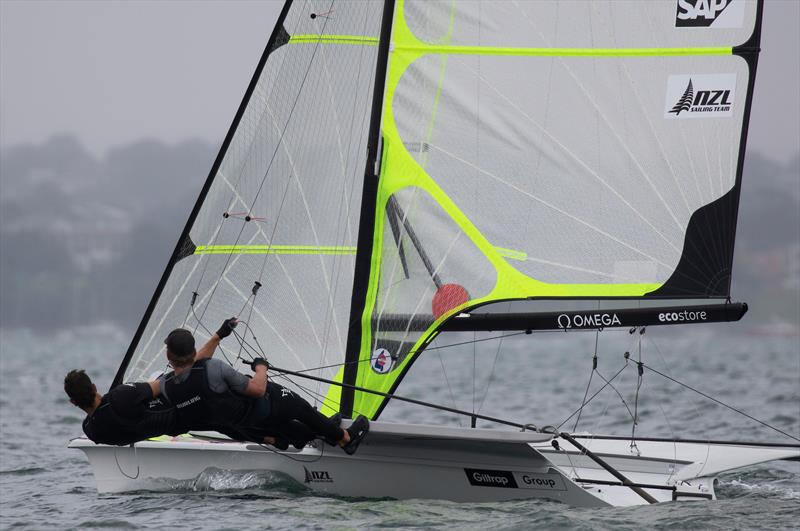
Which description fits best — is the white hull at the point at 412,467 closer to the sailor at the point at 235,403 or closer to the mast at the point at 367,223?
the sailor at the point at 235,403

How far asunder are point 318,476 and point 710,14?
13.8 ft

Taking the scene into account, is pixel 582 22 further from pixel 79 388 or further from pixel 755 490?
pixel 79 388

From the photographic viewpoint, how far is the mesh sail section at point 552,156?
874cm

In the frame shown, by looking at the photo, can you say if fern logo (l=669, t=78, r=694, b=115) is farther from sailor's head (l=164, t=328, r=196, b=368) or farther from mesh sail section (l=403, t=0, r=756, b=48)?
sailor's head (l=164, t=328, r=196, b=368)

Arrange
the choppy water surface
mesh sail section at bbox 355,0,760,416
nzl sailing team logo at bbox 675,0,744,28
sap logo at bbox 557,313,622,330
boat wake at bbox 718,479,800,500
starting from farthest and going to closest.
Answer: boat wake at bbox 718,479,800,500 < mesh sail section at bbox 355,0,760,416 < nzl sailing team logo at bbox 675,0,744,28 < sap logo at bbox 557,313,622,330 < the choppy water surface

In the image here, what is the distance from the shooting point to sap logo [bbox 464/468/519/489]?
8.18m

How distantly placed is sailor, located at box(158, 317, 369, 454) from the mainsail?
2.99ft

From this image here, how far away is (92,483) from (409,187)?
358 centimetres

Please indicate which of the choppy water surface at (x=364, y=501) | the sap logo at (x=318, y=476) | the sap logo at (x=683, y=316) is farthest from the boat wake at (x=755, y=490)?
the sap logo at (x=318, y=476)

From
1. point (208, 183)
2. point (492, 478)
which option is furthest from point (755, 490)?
point (208, 183)

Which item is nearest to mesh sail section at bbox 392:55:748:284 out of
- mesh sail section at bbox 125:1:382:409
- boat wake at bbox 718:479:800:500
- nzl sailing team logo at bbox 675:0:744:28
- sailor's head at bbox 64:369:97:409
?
nzl sailing team logo at bbox 675:0:744:28

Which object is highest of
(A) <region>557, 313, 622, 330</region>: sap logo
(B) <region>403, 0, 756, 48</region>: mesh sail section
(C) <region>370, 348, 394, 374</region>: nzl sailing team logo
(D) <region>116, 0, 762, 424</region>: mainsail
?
(B) <region>403, 0, 756, 48</region>: mesh sail section

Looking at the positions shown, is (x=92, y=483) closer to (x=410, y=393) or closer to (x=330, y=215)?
(x=330, y=215)

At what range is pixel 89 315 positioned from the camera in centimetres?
11638
